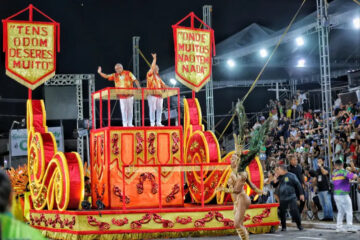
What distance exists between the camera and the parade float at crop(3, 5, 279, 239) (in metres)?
12.4

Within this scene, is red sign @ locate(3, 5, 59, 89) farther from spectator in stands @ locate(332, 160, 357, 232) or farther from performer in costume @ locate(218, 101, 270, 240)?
spectator in stands @ locate(332, 160, 357, 232)

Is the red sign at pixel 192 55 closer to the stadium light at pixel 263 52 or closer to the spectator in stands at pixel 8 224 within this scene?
the stadium light at pixel 263 52

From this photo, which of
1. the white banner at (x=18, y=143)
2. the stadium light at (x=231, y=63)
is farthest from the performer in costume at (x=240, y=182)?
the white banner at (x=18, y=143)

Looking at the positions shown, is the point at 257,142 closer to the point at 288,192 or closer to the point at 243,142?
the point at 243,142

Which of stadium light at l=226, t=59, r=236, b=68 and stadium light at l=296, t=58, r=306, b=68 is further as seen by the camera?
stadium light at l=296, t=58, r=306, b=68

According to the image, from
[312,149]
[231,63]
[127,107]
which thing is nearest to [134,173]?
[127,107]

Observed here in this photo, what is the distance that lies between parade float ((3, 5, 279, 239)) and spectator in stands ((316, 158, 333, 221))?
8.76 ft

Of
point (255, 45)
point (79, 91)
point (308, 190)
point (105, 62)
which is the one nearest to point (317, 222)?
point (308, 190)

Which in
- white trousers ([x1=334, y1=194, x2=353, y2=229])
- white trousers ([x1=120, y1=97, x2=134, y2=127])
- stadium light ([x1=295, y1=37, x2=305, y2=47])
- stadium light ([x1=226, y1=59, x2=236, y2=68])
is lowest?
white trousers ([x1=334, y1=194, x2=353, y2=229])

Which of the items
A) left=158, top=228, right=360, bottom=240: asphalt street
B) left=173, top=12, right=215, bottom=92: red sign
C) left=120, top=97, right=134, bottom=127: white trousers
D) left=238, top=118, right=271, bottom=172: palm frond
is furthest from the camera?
left=173, top=12, right=215, bottom=92: red sign

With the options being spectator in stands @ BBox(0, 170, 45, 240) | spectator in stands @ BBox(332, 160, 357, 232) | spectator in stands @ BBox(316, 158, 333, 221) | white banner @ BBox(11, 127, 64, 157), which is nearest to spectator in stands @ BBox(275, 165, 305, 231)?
spectator in stands @ BBox(332, 160, 357, 232)

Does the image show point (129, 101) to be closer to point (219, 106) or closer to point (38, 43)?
point (38, 43)

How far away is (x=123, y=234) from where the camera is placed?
12.2 metres

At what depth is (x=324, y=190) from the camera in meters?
15.7
